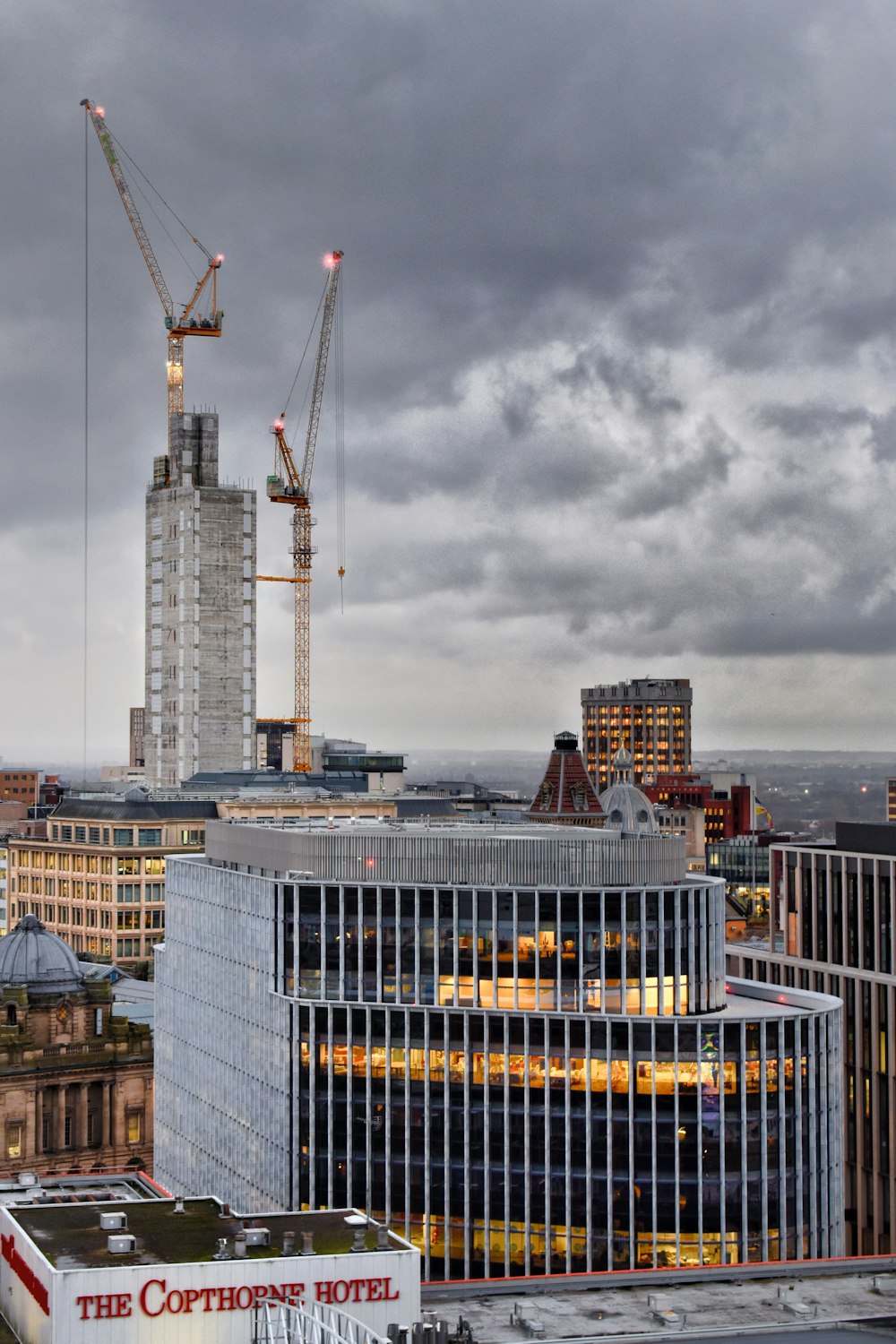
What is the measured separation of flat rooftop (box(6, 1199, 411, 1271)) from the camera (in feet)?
249

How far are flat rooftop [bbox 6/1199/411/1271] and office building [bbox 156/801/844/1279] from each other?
94.5 feet

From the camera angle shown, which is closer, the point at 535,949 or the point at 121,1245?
the point at 121,1245

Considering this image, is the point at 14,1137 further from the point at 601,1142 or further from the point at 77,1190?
the point at 601,1142

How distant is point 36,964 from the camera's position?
175125mm

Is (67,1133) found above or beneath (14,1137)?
beneath

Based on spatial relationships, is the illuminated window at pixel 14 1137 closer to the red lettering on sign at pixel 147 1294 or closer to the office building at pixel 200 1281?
the office building at pixel 200 1281

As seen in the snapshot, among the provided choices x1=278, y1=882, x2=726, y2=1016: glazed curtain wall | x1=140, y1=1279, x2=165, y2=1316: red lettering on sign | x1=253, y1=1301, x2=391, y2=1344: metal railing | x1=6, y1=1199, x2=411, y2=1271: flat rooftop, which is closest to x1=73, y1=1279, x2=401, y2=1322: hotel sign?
x1=140, y1=1279, x2=165, y2=1316: red lettering on sign

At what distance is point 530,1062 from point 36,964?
75465mm

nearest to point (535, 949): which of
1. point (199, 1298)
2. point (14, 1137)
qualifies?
point (199, 1298)

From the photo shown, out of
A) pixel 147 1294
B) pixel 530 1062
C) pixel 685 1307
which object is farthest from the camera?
pixel 530 1062

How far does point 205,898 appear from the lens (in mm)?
140750

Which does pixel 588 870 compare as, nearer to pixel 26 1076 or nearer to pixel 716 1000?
pixel 716 1000

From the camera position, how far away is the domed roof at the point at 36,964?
174 meters

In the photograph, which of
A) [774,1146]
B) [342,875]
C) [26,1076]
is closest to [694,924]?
[774,1146]
